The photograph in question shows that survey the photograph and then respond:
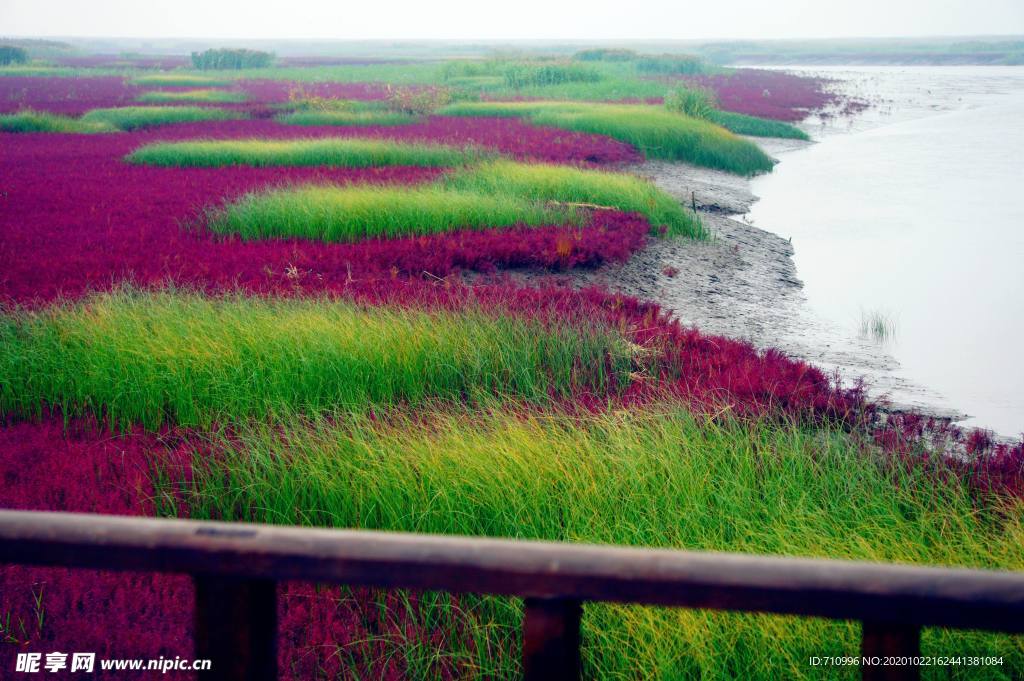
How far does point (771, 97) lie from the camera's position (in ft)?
152

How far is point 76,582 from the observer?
4.00 m

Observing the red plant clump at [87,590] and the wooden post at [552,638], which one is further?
the red plant clump at [87,590]

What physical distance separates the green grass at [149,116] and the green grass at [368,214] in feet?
52.7

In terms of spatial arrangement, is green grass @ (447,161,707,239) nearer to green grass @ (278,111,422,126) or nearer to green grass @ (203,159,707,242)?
green grass @ (203,159,707,242)

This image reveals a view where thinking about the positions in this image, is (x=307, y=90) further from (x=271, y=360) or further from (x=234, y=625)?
(x=234, y=625)

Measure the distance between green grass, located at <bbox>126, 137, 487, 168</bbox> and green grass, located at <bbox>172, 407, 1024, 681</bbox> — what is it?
13.5 m

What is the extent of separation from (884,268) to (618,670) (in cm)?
1193

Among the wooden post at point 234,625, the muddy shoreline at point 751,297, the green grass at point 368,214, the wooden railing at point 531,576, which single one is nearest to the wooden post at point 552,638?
the wooden railing at point 531,576

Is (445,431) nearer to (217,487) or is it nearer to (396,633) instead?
(217,487)

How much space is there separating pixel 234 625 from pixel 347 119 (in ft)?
89.8

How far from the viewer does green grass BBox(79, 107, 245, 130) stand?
27.2 meters

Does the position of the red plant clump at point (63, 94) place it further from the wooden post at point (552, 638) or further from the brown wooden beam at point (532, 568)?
the wooden post at point (552, 638)

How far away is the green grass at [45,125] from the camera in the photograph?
25.4 m

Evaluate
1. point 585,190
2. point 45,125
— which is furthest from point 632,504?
point 45,125
